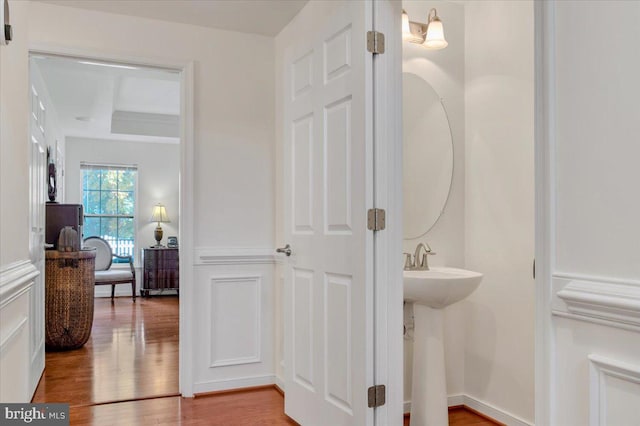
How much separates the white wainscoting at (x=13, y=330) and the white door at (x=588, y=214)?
4.61ft

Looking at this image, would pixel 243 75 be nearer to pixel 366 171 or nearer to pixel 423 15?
pixel 423 15

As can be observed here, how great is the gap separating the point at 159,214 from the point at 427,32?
6.27 meters

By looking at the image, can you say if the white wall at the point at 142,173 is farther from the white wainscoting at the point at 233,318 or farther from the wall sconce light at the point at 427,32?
the wall sconce light at the point at 427,32

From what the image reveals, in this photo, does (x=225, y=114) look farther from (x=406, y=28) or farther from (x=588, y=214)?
(x=588, y=214)

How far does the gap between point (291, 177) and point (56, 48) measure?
5.32 feet

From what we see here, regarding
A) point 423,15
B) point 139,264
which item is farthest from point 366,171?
point 139,264

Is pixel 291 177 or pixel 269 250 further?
pixel 269 250

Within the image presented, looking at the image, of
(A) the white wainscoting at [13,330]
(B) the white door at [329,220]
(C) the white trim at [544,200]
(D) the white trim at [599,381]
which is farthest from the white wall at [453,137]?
(A) the white wainscoting at [13,330]

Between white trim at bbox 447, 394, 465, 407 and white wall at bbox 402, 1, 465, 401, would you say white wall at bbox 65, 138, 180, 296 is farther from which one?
white trim at bbox 447, 394, 465, 407

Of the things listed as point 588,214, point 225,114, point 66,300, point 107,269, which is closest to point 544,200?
point 588,214

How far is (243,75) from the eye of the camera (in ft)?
11.5

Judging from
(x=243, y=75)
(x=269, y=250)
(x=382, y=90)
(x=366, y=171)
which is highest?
(x=243, y=75)

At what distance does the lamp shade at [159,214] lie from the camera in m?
8.12

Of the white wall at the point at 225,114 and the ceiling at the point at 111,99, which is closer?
the white wall at the point at 225,114
